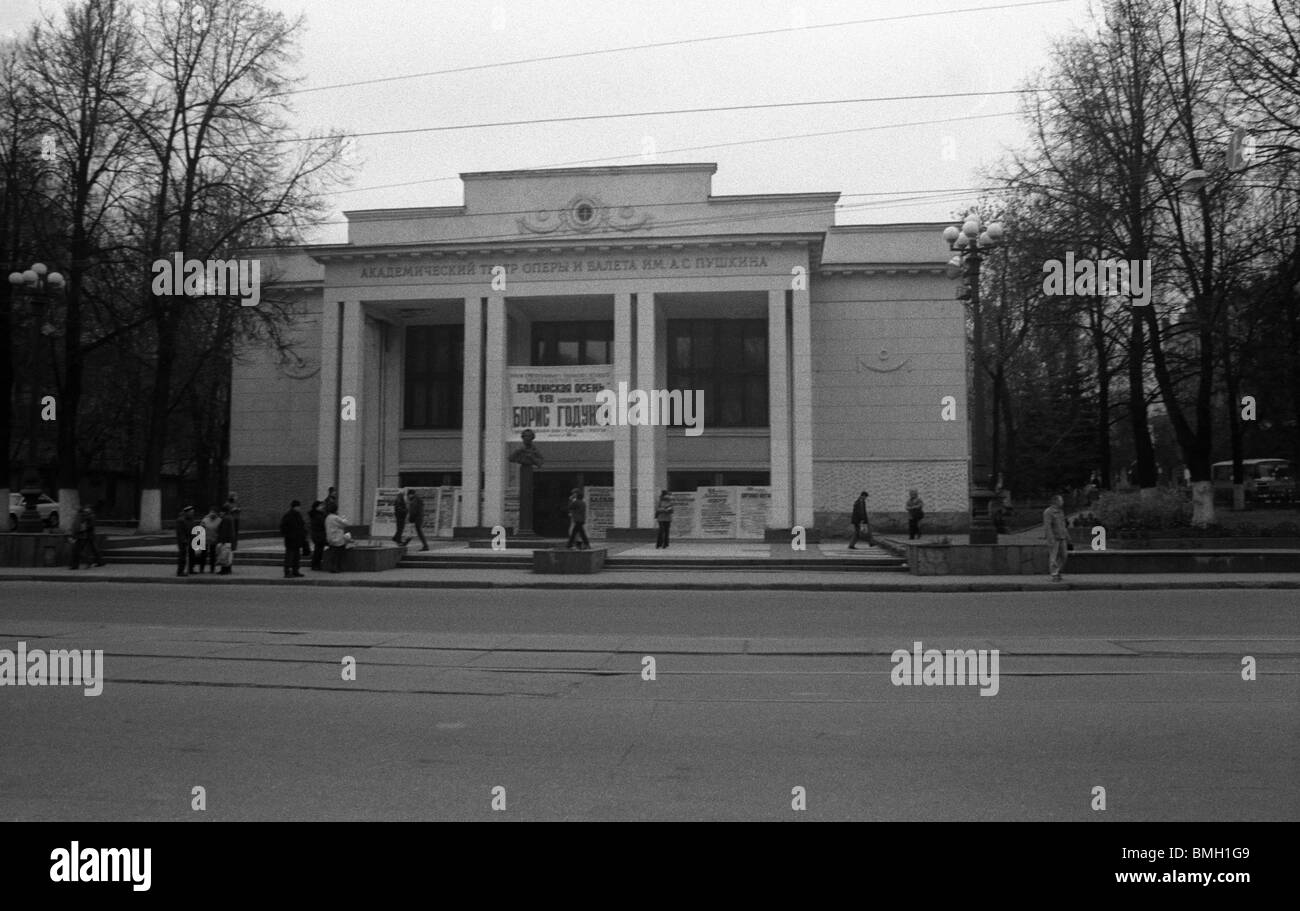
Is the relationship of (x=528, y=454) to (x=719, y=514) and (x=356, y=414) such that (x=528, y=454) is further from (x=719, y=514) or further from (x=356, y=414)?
(x=356, y=414)

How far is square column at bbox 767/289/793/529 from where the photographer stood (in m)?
31.9

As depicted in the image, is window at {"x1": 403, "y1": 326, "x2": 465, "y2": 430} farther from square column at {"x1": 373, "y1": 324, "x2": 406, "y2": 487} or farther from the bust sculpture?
the bust sculpture

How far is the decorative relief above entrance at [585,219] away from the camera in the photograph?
1310 inches

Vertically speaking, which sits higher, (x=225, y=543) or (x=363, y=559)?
(x=225, y=543)

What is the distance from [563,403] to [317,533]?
11792mm

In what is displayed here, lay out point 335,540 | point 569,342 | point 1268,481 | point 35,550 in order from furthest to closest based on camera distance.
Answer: point 1268,481 < point 569,342 < point 35,550 < point 335,540

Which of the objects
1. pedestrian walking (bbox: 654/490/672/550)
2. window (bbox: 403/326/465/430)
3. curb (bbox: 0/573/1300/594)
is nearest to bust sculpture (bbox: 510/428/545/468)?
pedestrian walking (bbox: 654/490/672/550)

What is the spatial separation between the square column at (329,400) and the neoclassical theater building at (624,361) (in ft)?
0.26

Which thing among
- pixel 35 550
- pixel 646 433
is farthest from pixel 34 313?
pixel 646 433

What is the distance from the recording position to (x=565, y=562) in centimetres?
2159

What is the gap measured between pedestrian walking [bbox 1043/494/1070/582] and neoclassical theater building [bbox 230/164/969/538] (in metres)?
12.9
